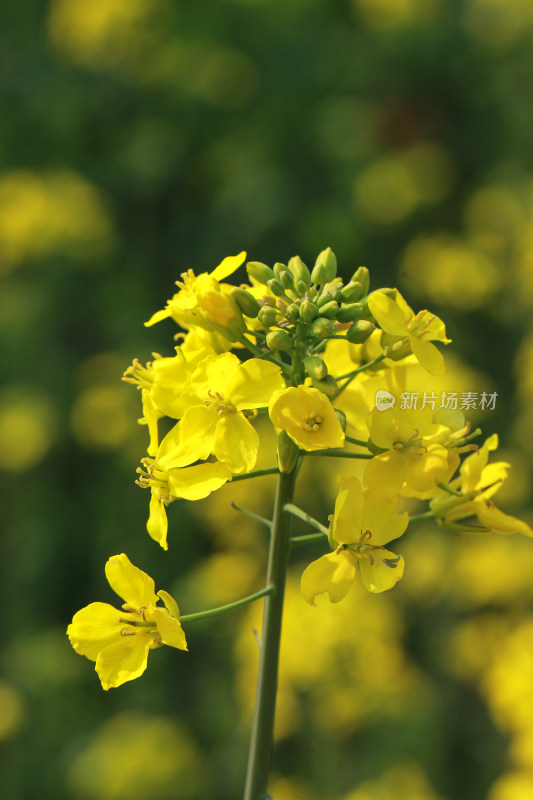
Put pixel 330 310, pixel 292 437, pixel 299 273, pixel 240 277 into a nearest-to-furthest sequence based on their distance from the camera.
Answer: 1. pixel 292 437
2. pixel 330 310
3. pixel 299 273
4. pixel 240 277

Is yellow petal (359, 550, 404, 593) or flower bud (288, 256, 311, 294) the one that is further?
flower bud (288, 256, 311, 294)

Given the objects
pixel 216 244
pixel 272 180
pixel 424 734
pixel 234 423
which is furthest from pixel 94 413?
pixel 234 423

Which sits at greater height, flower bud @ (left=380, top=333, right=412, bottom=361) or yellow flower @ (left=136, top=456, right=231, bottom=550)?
flower bud @ (left=380, top=333, right=412, bottom=361)

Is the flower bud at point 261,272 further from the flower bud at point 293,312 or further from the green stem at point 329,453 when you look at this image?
the green stem at point 329,453

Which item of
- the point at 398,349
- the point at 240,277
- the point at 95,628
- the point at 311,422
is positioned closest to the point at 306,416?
the point at 311,422

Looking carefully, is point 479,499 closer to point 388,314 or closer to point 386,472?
point 386,472

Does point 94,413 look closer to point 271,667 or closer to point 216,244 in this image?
point 216,244

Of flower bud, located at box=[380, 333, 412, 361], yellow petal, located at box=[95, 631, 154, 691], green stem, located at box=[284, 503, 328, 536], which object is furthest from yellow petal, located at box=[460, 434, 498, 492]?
yellow petal, located at box=[95, 631, 154, 691]

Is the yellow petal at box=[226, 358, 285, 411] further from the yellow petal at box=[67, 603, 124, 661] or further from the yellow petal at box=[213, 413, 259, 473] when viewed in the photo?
the yellow petal at box=[67, 603, 124, 661]
